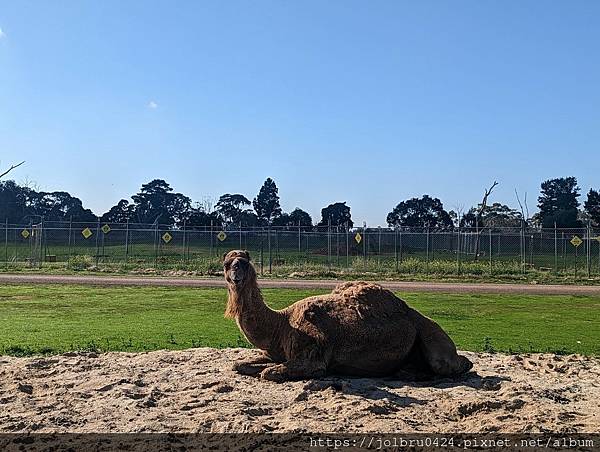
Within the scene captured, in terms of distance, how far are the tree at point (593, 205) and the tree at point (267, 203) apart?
3664 centimetres

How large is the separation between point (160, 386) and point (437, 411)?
3128 millimetres

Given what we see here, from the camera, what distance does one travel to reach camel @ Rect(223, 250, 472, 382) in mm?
8188

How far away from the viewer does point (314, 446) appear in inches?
215

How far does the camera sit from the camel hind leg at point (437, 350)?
27.2ft

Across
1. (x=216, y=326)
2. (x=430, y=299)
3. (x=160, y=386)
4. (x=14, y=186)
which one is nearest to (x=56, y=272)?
(x=430, y=299)

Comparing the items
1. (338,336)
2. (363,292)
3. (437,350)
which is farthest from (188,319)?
(437,350)

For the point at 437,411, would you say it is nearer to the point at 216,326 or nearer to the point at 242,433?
the point at 242,433

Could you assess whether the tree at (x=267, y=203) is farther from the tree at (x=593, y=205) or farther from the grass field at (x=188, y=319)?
the grass field at (x=188, y=319)

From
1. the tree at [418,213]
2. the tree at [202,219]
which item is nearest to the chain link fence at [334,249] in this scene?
the tree at [202,219]

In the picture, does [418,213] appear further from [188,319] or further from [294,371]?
[294,371]

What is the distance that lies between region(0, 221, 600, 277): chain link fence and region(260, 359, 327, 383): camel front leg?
1130 inches

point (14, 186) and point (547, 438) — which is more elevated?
point (14, 186)

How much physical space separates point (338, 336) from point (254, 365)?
1.11 meters

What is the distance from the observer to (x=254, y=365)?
329 inches
